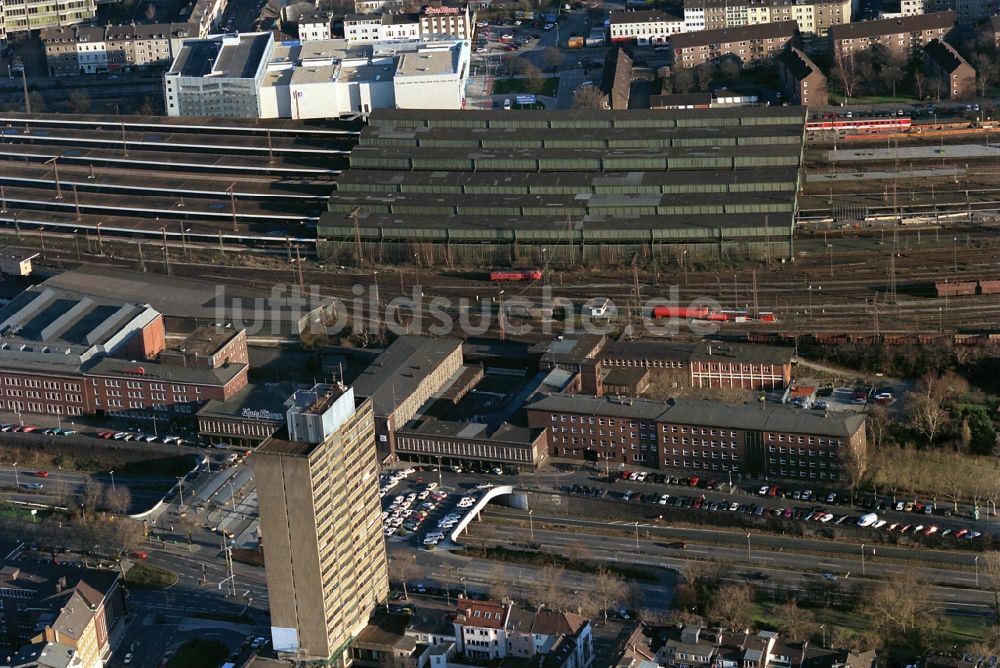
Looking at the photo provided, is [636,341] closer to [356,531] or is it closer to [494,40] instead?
[356,531]

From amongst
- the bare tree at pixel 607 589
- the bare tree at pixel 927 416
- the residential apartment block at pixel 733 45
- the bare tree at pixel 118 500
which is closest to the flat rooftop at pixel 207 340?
the bare tree at pixel 118 500

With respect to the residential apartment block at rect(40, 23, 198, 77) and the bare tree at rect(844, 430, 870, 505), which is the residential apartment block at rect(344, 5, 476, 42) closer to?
the residential apartment block at rect(40, 23, 198, 77)

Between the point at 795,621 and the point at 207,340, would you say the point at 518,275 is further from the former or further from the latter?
the point at 795,621

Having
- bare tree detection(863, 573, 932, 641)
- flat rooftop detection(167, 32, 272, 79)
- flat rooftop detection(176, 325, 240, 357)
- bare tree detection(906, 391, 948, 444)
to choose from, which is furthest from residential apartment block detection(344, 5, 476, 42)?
bare tree detection(863, 573, 932, 641)

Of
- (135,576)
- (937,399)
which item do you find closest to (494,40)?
(937,399)

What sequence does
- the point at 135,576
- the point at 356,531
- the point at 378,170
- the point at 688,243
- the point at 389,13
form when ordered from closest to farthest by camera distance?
the point at 356,531, the point at 135,576, the point at 688,243, the point at 378,170, the point at 389,13

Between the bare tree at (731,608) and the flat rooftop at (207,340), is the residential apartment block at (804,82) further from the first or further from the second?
the bare tree at (731,608)
